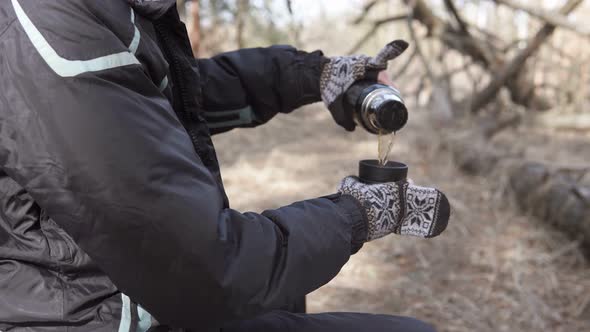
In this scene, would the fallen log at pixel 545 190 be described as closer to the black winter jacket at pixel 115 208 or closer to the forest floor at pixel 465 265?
the forest floor at pixel 465 265

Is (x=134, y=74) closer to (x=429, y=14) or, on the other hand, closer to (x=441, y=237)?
(x=441, y=237)

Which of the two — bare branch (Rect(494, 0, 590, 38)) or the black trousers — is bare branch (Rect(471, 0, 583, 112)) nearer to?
bare branch (Rect(494, 0, 590, 38))

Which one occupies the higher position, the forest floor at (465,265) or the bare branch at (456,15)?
the bare branch at (456,15)

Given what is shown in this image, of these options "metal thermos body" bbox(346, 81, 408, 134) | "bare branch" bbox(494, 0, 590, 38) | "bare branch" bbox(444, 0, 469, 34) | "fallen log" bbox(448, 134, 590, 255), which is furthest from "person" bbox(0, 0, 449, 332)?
"bare branch" bbox(444, 0, 469, 34)

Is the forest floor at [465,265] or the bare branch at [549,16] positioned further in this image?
the bare branch at [549,16]

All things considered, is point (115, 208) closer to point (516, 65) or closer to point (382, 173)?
point (382, 173)

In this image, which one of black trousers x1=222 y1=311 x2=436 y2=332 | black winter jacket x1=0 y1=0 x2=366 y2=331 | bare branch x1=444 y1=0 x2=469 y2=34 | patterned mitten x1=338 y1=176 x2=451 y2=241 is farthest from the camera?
bare branch x1=444 y1=0 x2=469 y2=34

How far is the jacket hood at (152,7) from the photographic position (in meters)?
0.97

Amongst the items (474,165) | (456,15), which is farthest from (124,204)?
(456,15)

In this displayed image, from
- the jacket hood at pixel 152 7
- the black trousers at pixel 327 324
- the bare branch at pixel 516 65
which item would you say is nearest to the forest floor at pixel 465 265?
the bare branch at pixel 516 65

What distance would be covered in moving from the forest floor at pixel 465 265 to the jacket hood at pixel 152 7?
5.56 ft

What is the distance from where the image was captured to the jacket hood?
971mm

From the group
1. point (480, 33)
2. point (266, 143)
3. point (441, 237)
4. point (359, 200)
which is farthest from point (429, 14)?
point (359, 200)

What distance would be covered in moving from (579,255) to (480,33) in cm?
318
